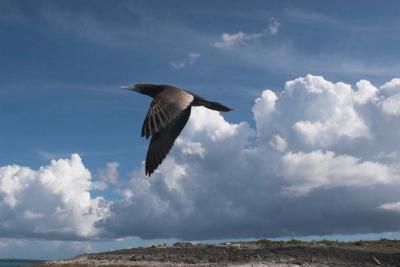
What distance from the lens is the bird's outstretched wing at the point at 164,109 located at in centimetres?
795

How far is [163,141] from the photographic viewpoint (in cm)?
860

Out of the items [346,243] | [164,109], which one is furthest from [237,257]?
[164,109]

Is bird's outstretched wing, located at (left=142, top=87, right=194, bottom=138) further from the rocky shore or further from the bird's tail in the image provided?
the rocky shore

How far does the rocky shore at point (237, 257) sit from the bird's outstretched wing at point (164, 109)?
88.5 feet

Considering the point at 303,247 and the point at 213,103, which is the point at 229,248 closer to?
the point at 303,247

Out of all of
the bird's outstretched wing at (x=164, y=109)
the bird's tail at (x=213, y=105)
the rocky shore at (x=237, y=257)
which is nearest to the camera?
the bird's outstretched wing at (x=164, y=109)

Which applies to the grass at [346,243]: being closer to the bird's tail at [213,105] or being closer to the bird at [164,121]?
the bird's tail at [213,105]

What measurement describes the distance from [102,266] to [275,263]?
1081cm

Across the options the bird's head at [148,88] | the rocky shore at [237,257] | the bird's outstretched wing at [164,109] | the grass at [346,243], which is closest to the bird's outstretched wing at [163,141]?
the bird's outstretched wing at [164,109]

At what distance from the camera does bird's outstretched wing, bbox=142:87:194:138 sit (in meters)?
7.95

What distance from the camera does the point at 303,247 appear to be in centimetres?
3925

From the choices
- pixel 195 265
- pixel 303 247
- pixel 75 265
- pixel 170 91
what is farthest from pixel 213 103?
pixel 303 247

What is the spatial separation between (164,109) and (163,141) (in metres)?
0.54

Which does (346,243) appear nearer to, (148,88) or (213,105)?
(213,105)
